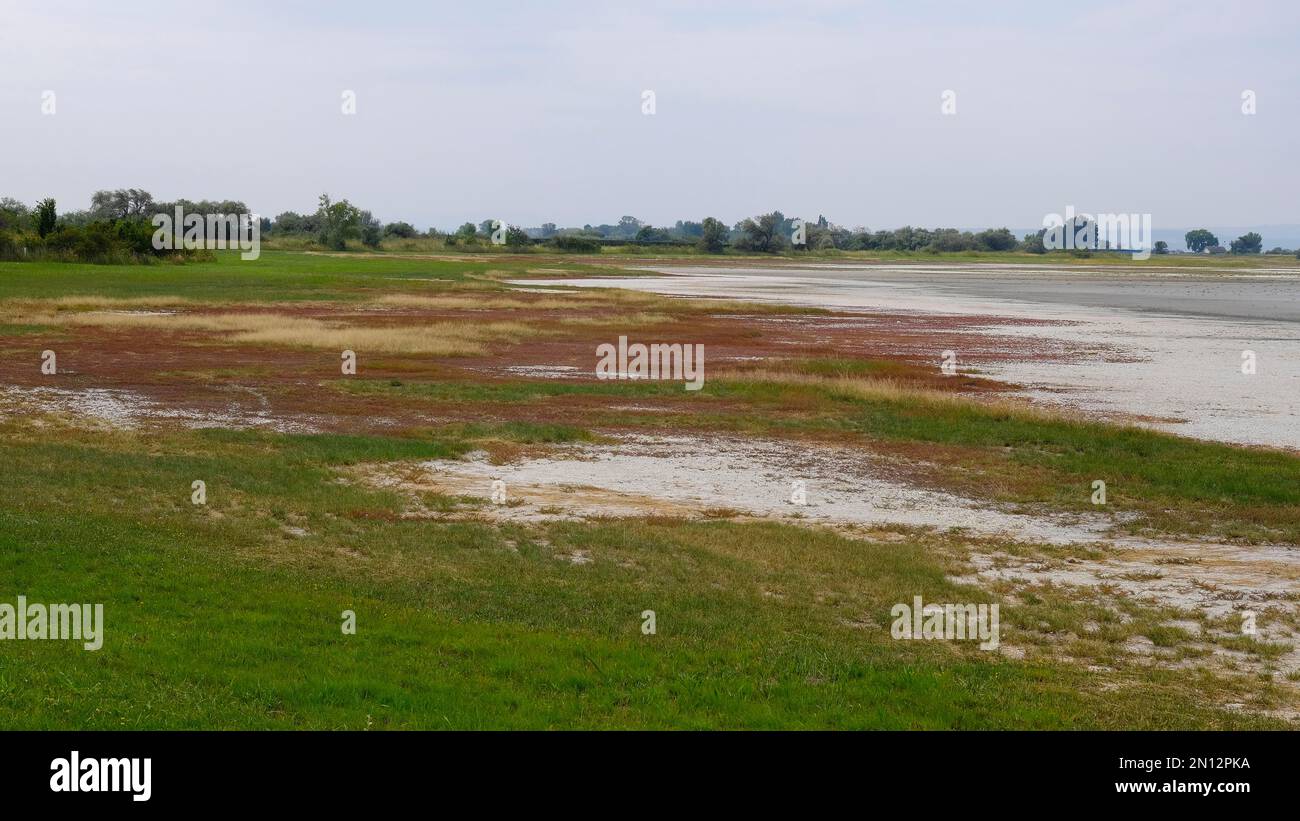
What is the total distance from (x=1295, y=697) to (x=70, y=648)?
439 inches

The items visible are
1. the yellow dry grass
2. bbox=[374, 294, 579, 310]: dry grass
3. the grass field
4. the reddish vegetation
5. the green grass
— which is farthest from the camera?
bbox=[374, 294, 579, 310]: dry grass

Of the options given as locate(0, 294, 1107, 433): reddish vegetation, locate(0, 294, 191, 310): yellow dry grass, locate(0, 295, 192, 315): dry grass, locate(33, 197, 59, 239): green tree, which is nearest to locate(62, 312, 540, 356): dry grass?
locate(0, 294, 1107, 433): reddish vegetation

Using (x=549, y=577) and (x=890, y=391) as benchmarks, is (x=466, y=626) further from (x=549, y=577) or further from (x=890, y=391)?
(x=890, y=391)

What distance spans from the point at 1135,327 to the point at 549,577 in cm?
5814

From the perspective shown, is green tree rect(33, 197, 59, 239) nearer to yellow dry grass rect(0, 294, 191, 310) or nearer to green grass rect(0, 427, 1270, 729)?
yellow dry grass rect(0, 294, 191, 310)

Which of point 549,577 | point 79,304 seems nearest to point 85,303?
point 79,304

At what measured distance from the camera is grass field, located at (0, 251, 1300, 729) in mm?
9609

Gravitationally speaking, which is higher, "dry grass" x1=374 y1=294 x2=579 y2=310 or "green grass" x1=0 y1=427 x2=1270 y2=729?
"dry grass" x1=374 y1=294 x2=579 y2=310

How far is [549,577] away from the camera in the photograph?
47.7 feet

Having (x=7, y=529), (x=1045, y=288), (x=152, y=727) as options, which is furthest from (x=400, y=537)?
(x=1045, y=288)

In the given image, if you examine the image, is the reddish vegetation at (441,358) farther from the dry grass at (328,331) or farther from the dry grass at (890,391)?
the dry grass at (890,391)

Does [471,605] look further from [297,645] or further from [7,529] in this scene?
[7,529]

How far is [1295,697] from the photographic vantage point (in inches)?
430

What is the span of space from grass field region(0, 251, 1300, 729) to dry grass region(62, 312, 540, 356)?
1189cm
